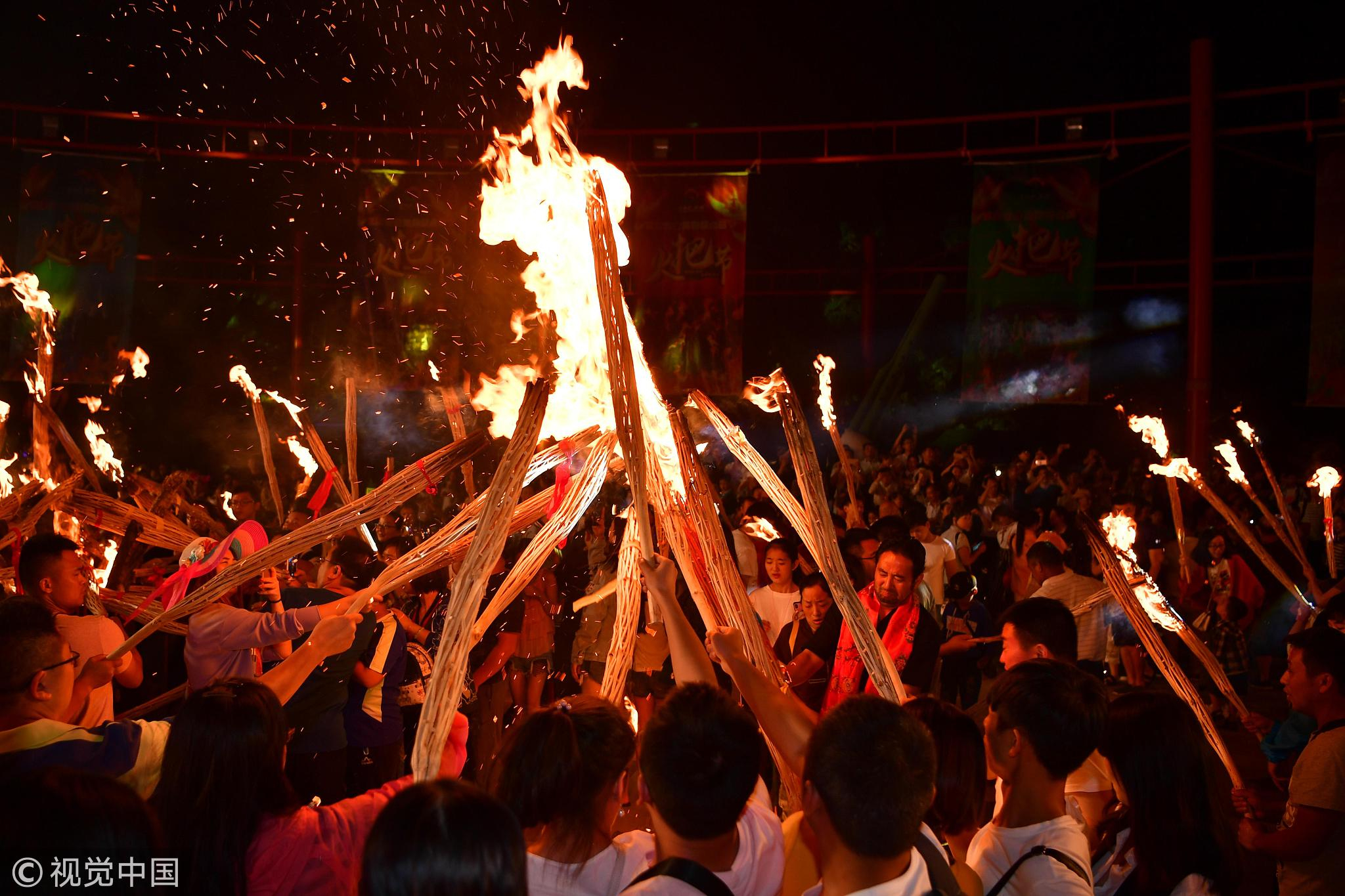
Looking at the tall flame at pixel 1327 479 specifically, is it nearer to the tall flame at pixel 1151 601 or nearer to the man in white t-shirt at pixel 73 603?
the tall flame at pixel 1151 601

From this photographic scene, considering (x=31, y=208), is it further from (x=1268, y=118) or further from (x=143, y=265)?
(x=1268, y=118)

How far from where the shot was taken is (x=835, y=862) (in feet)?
6.35

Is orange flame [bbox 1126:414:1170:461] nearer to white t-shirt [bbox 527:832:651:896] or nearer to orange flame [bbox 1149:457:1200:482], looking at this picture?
orange flame [bbox 1149:457:1200:482]

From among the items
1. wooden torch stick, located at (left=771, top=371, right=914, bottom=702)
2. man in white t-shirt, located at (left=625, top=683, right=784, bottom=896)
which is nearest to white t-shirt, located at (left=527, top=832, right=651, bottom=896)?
man in white t-shirt, located at (left=625, top=683, right=784, bottom=896)

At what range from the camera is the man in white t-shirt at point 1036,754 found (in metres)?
2.39

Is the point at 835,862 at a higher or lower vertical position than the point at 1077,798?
higher

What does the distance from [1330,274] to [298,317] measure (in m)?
12.1

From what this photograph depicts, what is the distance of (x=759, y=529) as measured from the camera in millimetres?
6664

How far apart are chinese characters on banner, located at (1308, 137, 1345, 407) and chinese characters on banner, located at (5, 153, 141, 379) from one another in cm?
1239

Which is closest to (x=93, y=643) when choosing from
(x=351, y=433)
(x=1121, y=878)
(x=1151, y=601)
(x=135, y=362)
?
(x=351, y=433)

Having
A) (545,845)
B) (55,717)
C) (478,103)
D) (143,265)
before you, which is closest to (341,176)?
(478,103)

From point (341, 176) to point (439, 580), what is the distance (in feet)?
34.7

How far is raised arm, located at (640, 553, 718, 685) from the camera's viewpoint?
110 inches

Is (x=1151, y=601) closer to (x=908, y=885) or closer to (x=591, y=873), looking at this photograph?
(x=908, y=885)
